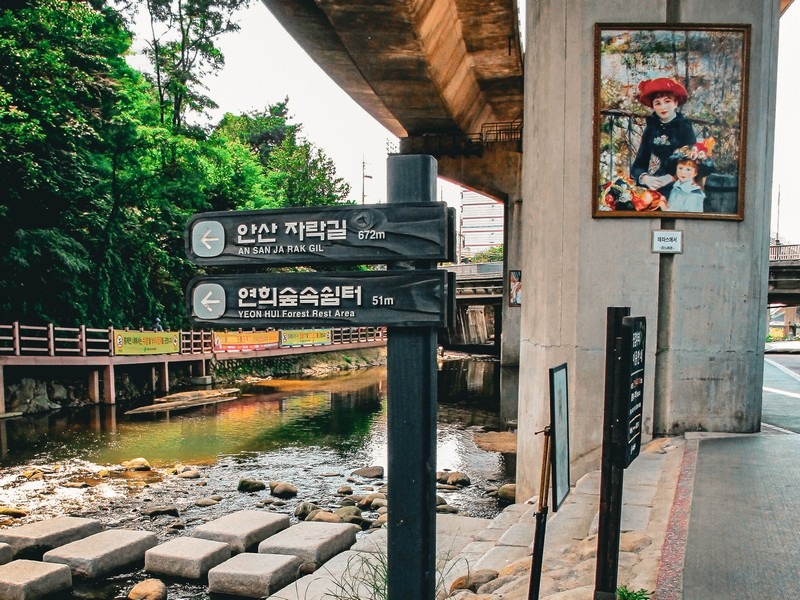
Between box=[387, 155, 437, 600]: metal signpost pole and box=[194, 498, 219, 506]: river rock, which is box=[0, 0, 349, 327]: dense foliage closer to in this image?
box=[194, 498, 219, 506]: river rock

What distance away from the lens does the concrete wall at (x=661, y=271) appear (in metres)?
8.38

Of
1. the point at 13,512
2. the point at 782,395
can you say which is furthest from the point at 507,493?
the point at 13,512

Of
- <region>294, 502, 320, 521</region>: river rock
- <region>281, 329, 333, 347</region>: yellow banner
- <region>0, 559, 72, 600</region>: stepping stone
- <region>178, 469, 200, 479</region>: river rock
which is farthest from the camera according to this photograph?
<region>281, 329, 333, 347</region>: yellow banner

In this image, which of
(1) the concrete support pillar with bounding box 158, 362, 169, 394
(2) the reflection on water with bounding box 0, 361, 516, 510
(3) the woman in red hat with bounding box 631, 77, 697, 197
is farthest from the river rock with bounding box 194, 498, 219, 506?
(1) the concrete support pillar with bounding box 158, 362, 169, 394

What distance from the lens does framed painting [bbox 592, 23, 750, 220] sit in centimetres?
829

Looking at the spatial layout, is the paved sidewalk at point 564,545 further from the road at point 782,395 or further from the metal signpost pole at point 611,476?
the road at point 782,395

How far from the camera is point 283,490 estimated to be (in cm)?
1141

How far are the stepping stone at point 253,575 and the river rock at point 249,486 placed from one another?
4.93 m

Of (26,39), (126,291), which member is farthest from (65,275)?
(26,39)

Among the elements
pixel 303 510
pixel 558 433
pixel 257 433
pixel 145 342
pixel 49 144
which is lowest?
pixel 257 433

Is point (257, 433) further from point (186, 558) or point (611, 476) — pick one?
point (611, 476)

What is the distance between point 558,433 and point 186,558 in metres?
5.09

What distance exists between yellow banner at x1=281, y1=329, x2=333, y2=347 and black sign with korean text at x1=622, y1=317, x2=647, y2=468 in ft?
84.2

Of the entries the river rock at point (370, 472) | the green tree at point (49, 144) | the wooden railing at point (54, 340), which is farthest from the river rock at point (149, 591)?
the green tree at point (49, 144)
